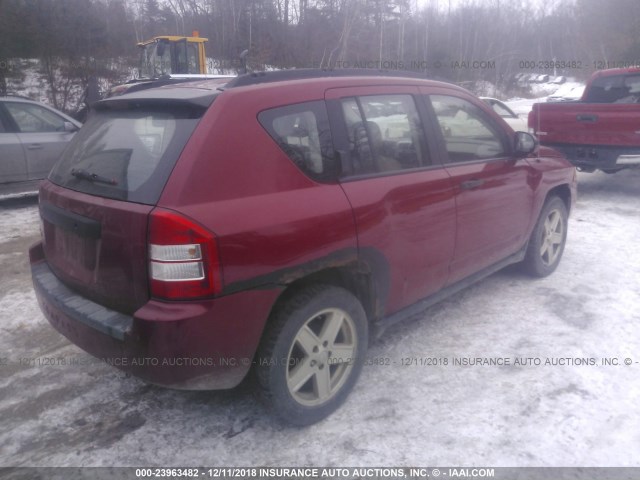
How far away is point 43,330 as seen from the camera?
3.89 m

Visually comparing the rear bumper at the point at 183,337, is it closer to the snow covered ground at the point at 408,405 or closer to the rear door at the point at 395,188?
the snow covered ground at the point at 408,405

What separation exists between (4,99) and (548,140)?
27.0 ft

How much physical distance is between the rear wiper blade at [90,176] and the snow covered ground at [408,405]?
129 cm

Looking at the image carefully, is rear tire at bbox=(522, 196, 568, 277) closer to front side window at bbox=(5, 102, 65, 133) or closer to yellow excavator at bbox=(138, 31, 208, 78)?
front side window at bbox=(5, 102, 65, 133)

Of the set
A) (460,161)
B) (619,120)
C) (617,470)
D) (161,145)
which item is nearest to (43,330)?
(161,145)

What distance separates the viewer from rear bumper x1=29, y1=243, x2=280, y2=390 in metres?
2.24

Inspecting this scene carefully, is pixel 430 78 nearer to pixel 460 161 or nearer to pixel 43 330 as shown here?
pixel 460 161

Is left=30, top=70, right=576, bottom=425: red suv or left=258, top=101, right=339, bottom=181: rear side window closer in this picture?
left=30, top=70, right=576, bottom=425: red suv

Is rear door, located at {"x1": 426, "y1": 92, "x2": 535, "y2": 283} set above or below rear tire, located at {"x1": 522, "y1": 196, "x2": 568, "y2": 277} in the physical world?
above

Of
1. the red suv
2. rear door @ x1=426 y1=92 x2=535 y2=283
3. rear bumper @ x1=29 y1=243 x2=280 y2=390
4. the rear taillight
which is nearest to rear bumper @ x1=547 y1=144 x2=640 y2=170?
rear door @ x1=426 y1=92 x2=535 y2=283

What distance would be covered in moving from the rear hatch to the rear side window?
13.4 inches

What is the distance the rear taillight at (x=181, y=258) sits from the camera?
7.18 feet

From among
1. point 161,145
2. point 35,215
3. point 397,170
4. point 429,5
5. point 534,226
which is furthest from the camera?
point 429,5

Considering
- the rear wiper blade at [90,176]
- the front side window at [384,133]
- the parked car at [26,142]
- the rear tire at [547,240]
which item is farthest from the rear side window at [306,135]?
the parked car at [26,142]
